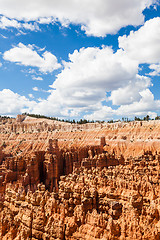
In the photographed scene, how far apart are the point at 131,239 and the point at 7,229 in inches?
376

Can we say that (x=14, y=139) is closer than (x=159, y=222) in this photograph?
No

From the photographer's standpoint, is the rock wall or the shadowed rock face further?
the shadowed rock face

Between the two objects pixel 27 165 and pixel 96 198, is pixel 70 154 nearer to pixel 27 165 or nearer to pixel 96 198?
pixel 27 165

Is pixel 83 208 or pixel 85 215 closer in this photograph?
pixel 85 215

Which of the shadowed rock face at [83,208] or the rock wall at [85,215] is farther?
the shadowed rock face at [83,208]

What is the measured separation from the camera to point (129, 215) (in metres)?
12.6

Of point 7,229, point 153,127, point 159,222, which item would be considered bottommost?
point 7,229

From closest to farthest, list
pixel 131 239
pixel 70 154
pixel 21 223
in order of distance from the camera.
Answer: pixel 131 239
pixel 21 223
pixel 70 154

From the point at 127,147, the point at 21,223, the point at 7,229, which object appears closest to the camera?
the point at 21,223

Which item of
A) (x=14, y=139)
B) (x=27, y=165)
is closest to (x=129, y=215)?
(x=27, y=165)

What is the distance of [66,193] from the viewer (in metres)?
17.2

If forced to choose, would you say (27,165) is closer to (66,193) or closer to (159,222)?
(66,193)

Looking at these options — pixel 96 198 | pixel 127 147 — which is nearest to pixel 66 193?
pixel 96 198

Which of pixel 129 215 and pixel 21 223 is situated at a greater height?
pixel 129 215
